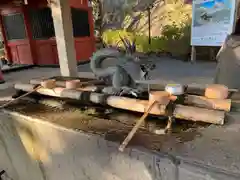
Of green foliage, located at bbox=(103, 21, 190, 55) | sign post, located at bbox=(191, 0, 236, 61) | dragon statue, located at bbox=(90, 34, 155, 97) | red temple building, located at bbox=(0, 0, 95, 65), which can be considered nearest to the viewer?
dragon statue, located at bbox=(90, 34, 155, 97)

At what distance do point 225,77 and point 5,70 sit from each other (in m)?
6.30

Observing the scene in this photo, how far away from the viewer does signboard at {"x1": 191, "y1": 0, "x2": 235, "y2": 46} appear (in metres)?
5.51

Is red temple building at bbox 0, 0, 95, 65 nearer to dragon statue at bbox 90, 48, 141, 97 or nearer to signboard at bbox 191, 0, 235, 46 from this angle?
signboard at bbox 191, 0, 235, 46

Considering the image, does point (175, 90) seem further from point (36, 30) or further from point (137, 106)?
point (36, 30)

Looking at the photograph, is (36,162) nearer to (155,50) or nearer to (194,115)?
(194,115)

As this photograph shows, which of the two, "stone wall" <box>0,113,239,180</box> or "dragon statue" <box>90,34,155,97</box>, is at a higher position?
"dragon statue" <box>90,34,155,97</box>

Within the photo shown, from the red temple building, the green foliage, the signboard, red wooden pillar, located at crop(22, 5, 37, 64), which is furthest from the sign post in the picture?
red wooden pillar, located at crop(22, 5, 37, 64)

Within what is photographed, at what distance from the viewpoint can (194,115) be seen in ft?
3.49

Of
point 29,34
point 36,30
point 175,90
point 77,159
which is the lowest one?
point 77,159

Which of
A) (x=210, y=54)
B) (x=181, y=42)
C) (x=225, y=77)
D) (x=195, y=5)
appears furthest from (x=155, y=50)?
(x=225, y=77)

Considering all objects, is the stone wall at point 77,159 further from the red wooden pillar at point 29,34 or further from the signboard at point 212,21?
the red wooden pillar at point 29,34

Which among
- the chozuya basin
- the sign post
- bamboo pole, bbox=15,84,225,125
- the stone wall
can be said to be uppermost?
the sign post

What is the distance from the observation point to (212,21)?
5.84 meters

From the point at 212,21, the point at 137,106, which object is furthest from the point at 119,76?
the point at 212,21
